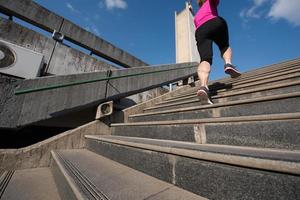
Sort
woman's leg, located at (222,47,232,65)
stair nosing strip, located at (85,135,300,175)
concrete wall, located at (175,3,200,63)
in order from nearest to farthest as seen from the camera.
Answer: stair nosing strip, located at (85,135,300,175) → woman's leg, located at (222,47,232,65) → concrete wall, located at (175,3,200,63)

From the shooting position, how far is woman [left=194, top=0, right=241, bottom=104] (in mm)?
2184

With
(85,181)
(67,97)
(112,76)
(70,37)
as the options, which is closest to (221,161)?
(85,181)

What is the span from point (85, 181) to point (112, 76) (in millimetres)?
2775

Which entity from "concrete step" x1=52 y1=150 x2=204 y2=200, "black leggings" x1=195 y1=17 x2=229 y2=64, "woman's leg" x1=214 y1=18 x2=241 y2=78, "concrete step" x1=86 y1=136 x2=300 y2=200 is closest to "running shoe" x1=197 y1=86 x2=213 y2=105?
"black leggings" x1=195 y1=17 x2=229 y2=64

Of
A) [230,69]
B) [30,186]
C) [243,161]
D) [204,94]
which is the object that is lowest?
[30,186]

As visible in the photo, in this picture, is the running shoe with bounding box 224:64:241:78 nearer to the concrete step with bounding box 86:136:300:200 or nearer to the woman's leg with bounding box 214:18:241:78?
the woman's leg with bounding box 214:18:241:78

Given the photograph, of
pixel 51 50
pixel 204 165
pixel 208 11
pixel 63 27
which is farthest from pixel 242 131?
pixel 63 27

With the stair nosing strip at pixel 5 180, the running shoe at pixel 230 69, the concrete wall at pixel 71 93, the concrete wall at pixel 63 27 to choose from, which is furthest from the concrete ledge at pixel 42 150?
the concrete wall at pixel 63 27

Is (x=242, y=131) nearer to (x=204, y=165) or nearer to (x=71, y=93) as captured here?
(x=204, y=165)

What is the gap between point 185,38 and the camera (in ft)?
37.1

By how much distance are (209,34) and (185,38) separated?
977cm

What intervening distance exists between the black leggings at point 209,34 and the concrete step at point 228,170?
1.67 meters

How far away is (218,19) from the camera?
2287 mm

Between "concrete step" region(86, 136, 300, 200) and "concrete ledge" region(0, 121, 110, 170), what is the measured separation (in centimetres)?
167
